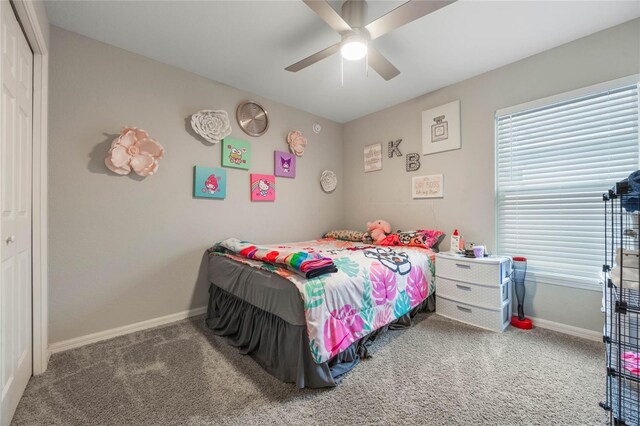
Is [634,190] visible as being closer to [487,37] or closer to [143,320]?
[487,37]

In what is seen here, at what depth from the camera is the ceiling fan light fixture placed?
174cm

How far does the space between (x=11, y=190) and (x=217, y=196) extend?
1.47 metres

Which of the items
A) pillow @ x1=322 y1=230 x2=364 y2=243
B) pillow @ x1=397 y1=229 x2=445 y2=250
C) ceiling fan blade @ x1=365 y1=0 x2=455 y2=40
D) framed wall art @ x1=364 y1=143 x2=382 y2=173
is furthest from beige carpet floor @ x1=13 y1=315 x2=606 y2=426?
framed wall art @ x1=364 y1=143 x2=382 y2=173

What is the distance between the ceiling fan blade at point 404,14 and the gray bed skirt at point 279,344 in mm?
1915

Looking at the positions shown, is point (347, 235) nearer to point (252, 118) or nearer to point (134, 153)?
point (252, 118)

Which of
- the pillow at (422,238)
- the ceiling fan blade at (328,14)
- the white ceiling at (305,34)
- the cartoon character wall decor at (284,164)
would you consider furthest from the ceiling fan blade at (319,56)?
the pillow at (422,238)

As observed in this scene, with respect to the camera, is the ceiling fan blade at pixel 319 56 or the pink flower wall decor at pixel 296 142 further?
the pink flower wall decor at pixel 296 142

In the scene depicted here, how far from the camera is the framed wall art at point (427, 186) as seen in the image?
118 inches

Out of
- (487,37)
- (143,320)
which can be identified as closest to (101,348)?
(143,320)

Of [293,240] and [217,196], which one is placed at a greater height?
[217,196]

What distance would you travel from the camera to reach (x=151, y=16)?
6.24ft

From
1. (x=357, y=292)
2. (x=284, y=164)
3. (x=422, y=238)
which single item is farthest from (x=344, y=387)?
(x=284, y=164)

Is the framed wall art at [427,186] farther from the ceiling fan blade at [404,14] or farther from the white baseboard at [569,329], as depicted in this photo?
the ceiling fan blade at [404,14]

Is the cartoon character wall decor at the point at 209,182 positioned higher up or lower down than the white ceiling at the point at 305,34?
lower down
